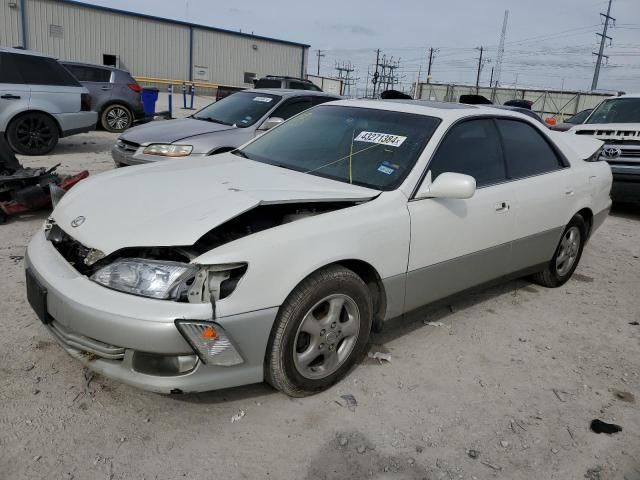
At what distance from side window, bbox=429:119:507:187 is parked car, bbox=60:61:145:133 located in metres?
11.5

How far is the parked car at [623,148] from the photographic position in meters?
7.76

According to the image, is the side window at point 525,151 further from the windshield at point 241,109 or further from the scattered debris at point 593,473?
the windshield at point 241,109

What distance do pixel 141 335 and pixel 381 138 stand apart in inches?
80.4

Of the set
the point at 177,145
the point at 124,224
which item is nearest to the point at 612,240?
the point at 177,145

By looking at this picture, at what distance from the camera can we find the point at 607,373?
136 inches

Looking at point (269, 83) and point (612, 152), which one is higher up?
point (269, 83)

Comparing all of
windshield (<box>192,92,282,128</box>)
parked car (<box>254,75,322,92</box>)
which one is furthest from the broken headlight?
parked car (<box>254,75,322,92</box>)

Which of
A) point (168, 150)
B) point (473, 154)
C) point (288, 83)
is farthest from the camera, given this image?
point (288, 83)

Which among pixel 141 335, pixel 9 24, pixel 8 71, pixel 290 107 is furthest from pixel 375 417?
pixel 9 24

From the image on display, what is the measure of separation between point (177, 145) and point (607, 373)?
526 centimetres

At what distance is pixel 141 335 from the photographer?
7.70 ft

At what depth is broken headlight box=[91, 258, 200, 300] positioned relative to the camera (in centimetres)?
245

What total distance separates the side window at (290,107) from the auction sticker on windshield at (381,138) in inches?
162

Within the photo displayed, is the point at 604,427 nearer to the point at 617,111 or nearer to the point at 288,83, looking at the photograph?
the point at 617,111
